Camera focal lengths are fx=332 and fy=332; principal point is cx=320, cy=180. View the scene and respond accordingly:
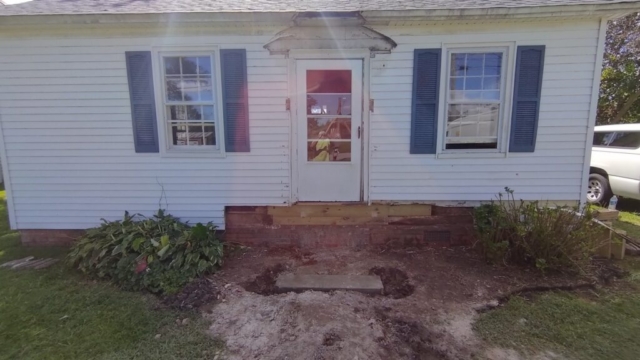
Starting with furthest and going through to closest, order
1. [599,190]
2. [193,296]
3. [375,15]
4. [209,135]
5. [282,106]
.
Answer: [599,190]
[209,135]
[282,106]
[375,15]
[193,296]

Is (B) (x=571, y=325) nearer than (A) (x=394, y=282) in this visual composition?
Yes

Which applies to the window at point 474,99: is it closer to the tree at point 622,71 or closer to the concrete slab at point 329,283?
the concrete slab at point 329,283

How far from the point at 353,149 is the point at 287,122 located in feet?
3.11

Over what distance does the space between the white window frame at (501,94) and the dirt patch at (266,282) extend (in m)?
2.58

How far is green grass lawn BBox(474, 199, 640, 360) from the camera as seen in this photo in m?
2.59

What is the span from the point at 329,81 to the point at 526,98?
2.53 meters

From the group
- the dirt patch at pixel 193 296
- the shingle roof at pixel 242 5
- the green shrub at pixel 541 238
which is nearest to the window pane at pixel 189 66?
the shingle roof at pixel 242 5

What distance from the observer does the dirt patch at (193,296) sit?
320cm

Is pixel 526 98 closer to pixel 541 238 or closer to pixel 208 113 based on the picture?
pixel 541 238

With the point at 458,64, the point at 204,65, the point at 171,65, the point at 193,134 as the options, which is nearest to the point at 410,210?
the point at 458,64

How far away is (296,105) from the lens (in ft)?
14.3

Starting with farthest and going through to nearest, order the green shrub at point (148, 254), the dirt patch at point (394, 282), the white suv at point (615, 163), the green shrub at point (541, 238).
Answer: the white suv at point (615, 163) → the green shrub at point (541, 238) → the green shrub at point (148, 254) → the dirt patch at point (394, 282)

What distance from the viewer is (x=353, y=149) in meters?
4.44

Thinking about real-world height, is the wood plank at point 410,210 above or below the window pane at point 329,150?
below
